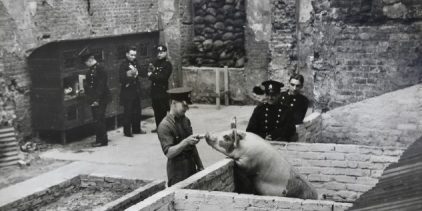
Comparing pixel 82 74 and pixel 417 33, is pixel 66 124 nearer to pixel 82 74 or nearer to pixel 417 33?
pixel 82 74

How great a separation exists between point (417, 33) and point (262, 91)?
2.65 m

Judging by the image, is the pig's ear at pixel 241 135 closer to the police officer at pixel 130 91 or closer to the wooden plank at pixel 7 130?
the wooden plank at pixel 7 130

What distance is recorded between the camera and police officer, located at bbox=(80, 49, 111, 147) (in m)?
11.6

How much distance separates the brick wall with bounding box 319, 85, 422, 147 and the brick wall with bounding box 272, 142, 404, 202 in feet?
5.01

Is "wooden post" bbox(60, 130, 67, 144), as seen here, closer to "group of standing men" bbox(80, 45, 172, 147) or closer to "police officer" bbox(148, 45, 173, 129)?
"group of standing men" bbox(80, 45, 172, 147)

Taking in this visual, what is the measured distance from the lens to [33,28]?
11.5 meters

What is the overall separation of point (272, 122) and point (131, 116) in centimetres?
518

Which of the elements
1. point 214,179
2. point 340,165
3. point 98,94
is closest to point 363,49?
point 340,165

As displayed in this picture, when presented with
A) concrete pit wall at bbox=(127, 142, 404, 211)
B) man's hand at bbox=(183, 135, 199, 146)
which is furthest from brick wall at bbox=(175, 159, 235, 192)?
man's hand at bbox=(183, 135, 199, 146)

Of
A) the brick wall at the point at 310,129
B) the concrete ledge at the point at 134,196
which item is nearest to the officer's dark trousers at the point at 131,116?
the brick wall at the point at 310,129

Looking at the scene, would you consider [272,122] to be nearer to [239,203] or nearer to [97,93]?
[239,203]

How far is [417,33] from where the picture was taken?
8625 millimetres

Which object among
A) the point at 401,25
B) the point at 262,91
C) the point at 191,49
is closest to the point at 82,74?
the point at 191,49

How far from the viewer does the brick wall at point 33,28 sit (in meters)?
11.0
